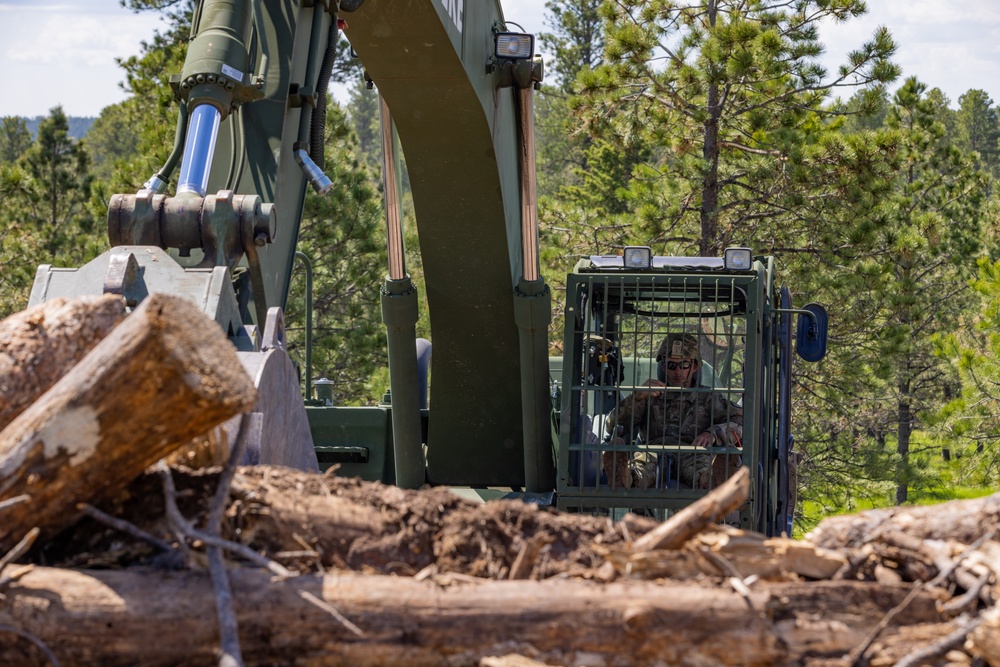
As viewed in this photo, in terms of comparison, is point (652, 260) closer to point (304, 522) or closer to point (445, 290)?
point (445, 290)

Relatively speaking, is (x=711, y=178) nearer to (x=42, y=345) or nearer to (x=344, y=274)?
(x=344, y=274)

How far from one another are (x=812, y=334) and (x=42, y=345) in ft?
14.6

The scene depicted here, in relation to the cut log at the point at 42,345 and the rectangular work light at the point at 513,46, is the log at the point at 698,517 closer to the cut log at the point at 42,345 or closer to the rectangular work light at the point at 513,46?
the cut log at the point at 42,345

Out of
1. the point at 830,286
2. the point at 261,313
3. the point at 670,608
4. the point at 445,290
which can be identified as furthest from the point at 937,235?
the point at 670,608

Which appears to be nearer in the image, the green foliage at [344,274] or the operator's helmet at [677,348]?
the operator's helmet at [677,348]

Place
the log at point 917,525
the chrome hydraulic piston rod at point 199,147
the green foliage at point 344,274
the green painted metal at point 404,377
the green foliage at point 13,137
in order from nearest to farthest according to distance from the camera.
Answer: the log at point 917,525, the chrome hydraulic piston rod at point 199,147, the green painted metal at point 404,377, the green foliage at point 344,274, the green foliage at point 13,137

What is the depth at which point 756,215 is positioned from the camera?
549 inches

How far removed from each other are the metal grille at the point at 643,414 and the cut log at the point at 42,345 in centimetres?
327

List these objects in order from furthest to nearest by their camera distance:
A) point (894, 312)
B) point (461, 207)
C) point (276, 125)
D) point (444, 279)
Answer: point (894, 312) → point (444, 279) → point (461, 207) → point (276, 125)

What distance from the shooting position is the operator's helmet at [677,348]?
6.34 m

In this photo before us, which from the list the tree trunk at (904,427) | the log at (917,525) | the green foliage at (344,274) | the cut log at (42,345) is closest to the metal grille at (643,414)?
the log at (917,525)

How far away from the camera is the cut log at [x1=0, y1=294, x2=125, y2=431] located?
3.04 meters

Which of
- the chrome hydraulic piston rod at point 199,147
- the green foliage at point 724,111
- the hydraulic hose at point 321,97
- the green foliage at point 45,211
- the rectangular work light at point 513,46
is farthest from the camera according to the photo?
the green foliage at point 45,211

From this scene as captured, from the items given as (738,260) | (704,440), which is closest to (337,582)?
(704,440)
